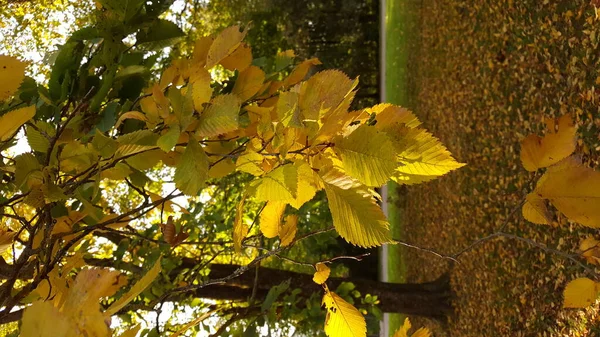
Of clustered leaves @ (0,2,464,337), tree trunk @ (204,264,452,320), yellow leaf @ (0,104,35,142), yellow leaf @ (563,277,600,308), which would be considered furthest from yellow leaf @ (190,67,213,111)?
tree trunk @ (204,264,452,320)

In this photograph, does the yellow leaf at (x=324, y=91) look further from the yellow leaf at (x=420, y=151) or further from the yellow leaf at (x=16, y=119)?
the yellow leaf at (x=16, y=119)

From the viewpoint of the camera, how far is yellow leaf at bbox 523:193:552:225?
883 mm

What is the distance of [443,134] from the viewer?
5.86m

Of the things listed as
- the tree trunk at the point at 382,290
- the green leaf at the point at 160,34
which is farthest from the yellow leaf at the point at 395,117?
the tree trunk at the point at 382,290

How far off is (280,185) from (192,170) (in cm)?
16

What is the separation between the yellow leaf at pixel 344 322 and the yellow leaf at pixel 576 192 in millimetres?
402

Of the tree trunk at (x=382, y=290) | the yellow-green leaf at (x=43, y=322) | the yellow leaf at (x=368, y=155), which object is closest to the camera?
the yellow-green leaf at (x=43, y=322)

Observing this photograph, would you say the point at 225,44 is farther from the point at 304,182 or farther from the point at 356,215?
the point at 356,215

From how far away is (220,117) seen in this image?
0.72 metres

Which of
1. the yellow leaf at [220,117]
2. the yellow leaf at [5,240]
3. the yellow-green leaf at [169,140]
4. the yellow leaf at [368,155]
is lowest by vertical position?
the yellow leaf at [5,240]

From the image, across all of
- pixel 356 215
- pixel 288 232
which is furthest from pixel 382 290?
pixel 356 215

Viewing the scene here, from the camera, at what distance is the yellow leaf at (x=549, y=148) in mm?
962

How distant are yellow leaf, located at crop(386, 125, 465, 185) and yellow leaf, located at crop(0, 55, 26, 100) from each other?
505 mm

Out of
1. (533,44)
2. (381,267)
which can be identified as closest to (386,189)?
(381,267)
